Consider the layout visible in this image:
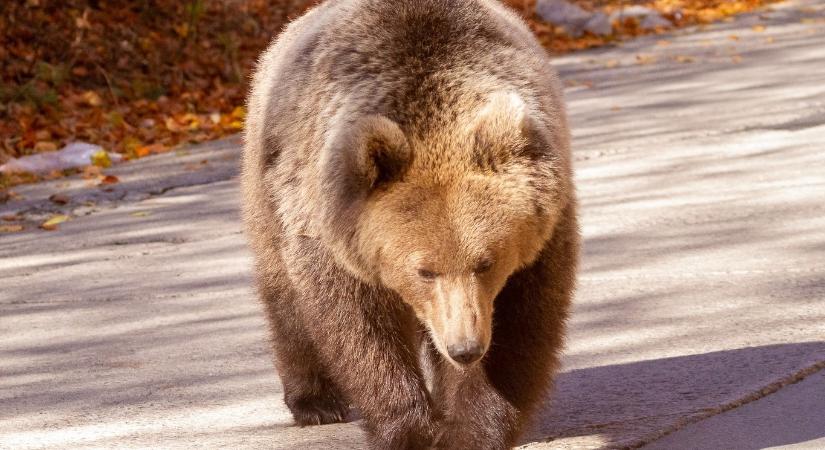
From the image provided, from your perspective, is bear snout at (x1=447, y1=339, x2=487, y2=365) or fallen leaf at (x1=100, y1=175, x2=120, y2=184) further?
fallen leaf at (x1=100, y1=175, x2=120, y2=184)

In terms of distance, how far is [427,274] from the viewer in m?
4.37

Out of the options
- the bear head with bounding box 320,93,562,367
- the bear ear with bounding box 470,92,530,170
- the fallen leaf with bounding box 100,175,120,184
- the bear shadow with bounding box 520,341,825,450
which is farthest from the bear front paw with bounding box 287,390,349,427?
the fallen leaf with bounding box 100,175,120,184

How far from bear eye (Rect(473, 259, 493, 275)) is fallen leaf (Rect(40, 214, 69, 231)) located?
6.04 m

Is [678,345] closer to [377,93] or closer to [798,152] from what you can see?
[377,93]

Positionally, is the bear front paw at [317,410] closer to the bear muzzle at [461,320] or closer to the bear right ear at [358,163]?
the bear right ear at [358,163]

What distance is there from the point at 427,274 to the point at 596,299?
2.66 m

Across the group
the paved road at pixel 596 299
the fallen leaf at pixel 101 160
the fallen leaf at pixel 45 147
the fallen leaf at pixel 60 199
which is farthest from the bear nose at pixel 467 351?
the fallen leaf at pixel 45 147

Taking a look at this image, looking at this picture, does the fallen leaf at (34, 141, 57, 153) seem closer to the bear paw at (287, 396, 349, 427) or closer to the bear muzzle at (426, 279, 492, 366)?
the bear paw at (287, 396, 349, 427)

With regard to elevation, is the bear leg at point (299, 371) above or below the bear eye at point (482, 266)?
below

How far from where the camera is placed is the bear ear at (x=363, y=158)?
438cm

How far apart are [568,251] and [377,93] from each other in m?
0.86

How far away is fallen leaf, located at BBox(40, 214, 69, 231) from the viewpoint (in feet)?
32.2

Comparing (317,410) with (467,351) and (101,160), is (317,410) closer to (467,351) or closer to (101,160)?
(467,351)

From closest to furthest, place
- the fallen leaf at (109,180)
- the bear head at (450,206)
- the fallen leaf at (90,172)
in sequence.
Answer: the bear head at (450,206) → the fallen leaf at (109,180) → the fallen leaf at (90,172)
